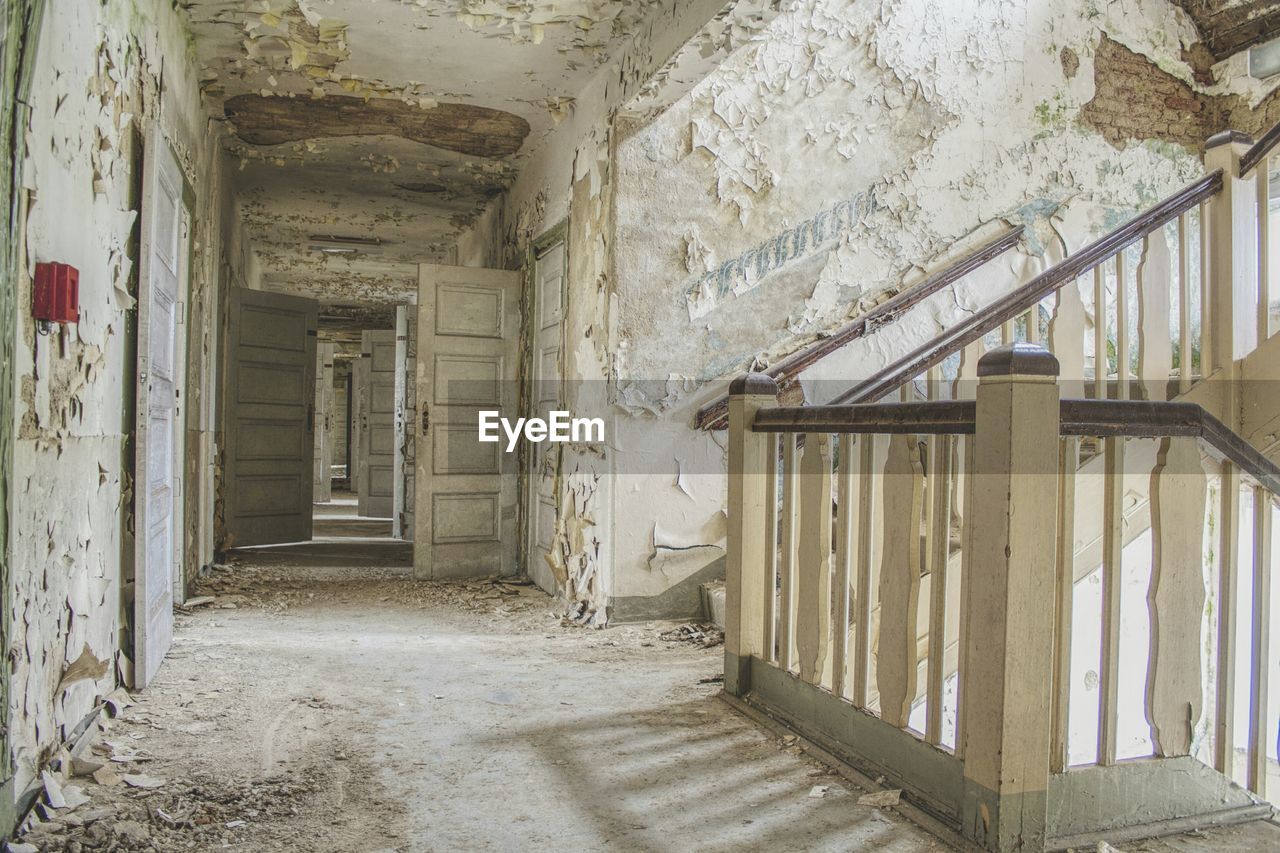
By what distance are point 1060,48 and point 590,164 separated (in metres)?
2.61

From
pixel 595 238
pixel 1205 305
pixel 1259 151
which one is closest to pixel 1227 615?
pixel 1205 305

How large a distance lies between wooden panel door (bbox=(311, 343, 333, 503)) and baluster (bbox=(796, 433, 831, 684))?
1076 centimetres

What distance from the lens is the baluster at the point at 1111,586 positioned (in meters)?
1.85

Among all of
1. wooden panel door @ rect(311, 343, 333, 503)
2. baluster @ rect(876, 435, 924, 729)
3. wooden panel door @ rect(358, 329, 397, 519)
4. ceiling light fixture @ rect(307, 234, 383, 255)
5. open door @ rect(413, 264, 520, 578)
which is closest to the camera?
baluster @ rect(876, 435, 924, 729)

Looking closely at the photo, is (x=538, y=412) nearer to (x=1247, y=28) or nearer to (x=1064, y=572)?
(x=1064, y=572)

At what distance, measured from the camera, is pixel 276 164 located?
5570 mm

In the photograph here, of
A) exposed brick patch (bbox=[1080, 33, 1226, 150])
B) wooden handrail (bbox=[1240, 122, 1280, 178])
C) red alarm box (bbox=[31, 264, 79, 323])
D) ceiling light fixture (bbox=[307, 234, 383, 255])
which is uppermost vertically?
exposed brick patch (bbox=[1080, 33, 1226, 150])

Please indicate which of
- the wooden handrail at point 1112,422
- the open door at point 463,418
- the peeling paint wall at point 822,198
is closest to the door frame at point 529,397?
the open door at point 463,418

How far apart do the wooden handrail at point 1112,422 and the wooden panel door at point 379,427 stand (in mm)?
8201

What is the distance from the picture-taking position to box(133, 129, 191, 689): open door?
275 cm

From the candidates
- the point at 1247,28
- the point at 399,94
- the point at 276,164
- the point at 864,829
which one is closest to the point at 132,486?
the point at 864,829

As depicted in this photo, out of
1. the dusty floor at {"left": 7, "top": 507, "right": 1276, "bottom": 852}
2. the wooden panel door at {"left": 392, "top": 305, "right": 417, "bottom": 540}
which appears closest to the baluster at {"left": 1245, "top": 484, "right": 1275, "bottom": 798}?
the dusty floor at {"left": 7, "top": 507, "right": 1276, "bottom": 852}

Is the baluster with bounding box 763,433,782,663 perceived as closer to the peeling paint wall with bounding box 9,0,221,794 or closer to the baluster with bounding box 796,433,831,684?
the baluster with bounding box 796,433,831,684

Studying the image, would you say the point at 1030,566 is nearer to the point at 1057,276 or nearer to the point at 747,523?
the point at 747,523
